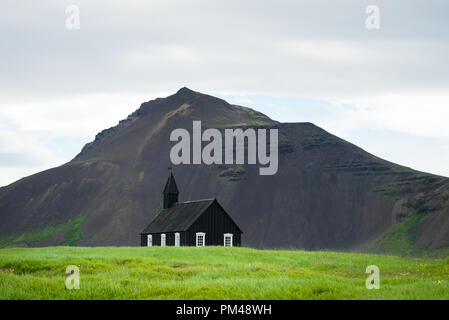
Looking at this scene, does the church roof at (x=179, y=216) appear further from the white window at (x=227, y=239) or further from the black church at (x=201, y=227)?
the white window at (x=227, y=239)

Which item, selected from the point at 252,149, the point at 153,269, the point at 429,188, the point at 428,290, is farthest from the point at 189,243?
the point at 252,149

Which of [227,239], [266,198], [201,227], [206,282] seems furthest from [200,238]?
[266,198]

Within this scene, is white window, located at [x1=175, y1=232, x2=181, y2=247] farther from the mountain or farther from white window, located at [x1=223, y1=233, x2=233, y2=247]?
the mountain

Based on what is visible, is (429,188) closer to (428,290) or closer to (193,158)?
(193,158)

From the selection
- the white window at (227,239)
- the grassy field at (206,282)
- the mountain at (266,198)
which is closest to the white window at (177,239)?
the white window at (227,239)

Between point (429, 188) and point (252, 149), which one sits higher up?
point (252, 149)

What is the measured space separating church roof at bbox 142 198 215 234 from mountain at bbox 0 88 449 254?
5262cm

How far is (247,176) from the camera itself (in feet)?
520

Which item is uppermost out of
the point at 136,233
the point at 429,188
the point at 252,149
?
the point at 252,149

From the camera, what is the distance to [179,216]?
72562 mm

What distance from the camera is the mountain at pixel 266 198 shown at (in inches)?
5162

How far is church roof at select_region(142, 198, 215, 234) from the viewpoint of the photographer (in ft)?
225
